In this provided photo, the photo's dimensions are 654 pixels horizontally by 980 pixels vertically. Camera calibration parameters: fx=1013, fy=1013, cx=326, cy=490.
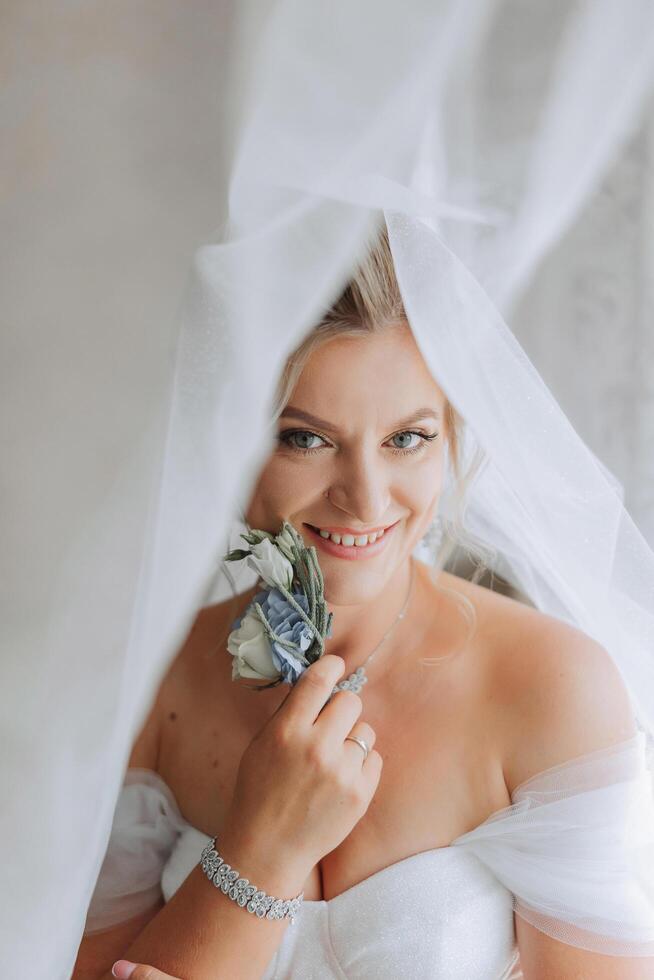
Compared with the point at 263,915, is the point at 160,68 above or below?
above

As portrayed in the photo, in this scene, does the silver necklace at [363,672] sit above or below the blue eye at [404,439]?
below

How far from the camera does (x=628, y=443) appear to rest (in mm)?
1484

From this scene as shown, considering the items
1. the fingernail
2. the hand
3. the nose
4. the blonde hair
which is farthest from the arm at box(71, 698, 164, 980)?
the blonde hair

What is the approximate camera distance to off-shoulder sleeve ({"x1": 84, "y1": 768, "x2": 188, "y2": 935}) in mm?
1409

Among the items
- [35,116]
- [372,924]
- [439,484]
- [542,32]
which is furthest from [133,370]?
[372,924]

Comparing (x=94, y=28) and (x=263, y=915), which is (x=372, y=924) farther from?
(x=94, y=28)

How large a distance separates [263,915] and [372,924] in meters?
0.21

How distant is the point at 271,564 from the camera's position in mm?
1044

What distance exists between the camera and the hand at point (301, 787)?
105 centimetres

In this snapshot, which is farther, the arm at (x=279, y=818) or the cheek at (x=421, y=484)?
the cheek at (x=421, y=484)

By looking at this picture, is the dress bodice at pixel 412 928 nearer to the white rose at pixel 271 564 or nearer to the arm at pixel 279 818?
the arm at pixel 279 818

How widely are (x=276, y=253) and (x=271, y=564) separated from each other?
1.18 ft

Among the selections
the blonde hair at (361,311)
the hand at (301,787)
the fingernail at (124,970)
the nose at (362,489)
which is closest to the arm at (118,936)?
the fingernail at (124,970)

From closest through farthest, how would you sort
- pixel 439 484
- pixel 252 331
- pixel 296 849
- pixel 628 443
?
pixel 252 331
pixel 296 849
pixel 439 484
pixel 628 443
